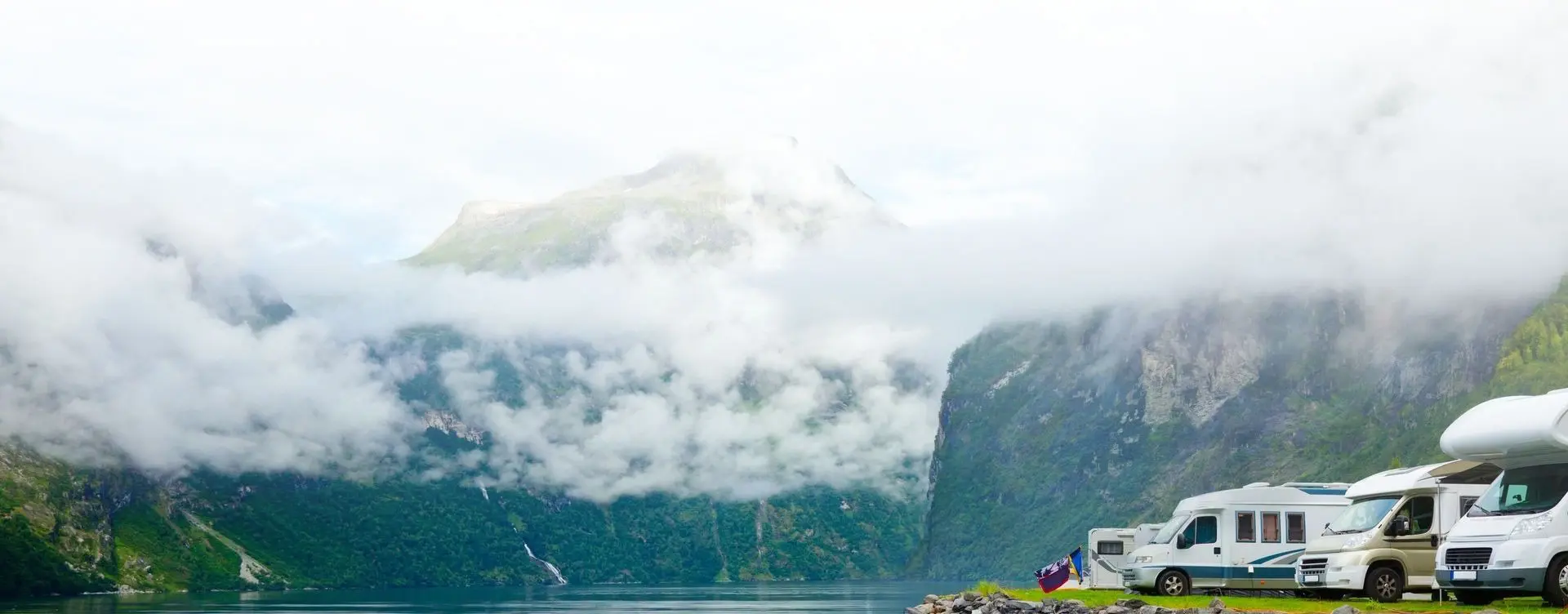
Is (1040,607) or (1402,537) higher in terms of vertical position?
(1402,537)

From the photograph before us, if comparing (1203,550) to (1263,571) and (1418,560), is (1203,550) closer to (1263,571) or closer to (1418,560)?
(1263,571)

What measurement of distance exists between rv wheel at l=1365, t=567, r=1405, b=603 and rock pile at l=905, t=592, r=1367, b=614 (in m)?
3.38

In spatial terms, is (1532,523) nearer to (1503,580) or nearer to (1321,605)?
(1503,580)

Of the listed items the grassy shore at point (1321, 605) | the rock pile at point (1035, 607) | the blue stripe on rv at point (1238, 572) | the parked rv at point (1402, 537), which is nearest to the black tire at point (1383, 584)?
the parked rv at point (1402, 537)

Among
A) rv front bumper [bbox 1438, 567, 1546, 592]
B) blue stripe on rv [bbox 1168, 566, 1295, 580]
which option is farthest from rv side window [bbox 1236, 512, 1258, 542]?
rv front bumper [bbox 1438, 567, 1546, 592]

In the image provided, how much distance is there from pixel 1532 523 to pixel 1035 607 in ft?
54.6

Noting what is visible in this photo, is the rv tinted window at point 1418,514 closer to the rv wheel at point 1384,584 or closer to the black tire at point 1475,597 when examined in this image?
the rv wheel at point 1384,584

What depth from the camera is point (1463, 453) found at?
30.2 m

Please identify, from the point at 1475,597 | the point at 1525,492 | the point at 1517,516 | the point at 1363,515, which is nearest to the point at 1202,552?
the point at 1363,515

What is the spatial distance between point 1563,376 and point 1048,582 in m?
134

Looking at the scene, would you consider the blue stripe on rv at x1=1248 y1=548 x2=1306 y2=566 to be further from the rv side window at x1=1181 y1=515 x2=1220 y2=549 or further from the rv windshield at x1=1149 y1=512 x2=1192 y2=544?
the rv windshield at x1=1149 y1=512 x2=1192 y2=544

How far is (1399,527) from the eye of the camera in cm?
3366

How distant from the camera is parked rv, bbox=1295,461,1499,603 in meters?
33.0

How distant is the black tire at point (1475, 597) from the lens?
1132 inches
